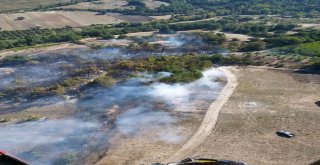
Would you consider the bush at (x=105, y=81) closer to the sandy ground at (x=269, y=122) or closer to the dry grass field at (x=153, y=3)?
the sandy ground at (x=269, y=122)

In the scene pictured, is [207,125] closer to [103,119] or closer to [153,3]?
[103,119]

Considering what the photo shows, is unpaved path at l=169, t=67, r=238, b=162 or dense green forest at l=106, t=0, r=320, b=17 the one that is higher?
dense green forest at l=106, t=0, r=320, b=17

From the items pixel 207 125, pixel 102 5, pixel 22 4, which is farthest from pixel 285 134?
pixel 22 4

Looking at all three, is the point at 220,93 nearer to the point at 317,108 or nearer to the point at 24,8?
the point at 317,108

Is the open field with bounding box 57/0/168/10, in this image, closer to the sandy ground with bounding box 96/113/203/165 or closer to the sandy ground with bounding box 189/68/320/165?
the sandy ground with bounding box 189/68/320/165

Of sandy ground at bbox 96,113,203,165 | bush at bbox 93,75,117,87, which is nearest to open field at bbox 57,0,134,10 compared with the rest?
bush at bbox 93,75,117,87
